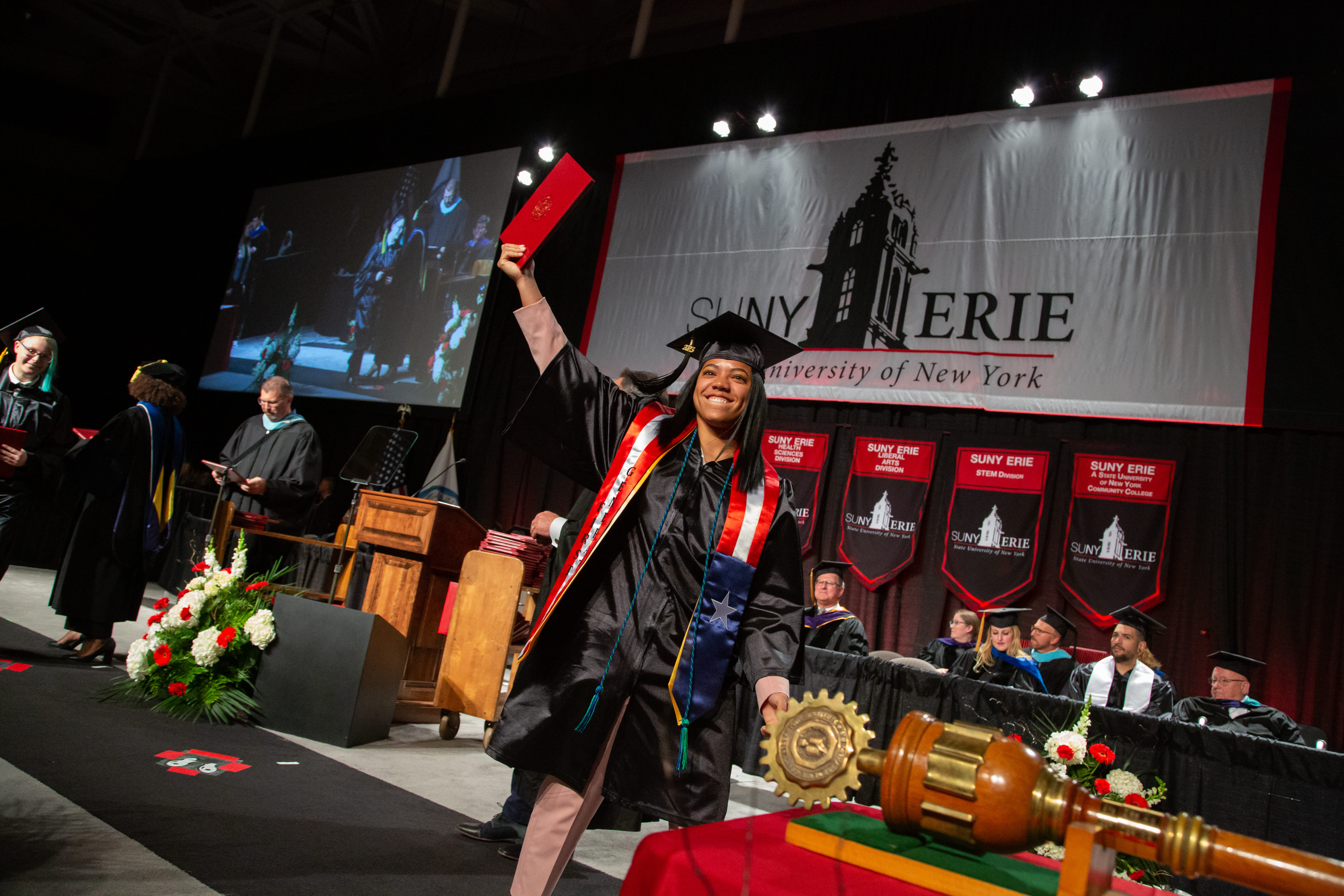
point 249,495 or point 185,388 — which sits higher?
point 185,388

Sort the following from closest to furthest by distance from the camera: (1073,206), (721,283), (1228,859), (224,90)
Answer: (1228,859), (1073,206), (721,283), (224,90)

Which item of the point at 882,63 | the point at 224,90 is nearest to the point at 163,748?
the point at 882,63

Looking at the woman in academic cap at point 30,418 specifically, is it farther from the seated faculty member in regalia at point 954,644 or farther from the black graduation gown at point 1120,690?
the black graduation gown at point 1120,690

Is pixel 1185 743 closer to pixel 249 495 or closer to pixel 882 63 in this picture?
pixel 249 495

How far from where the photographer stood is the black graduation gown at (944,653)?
648 centimetres

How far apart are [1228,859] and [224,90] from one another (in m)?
18.1

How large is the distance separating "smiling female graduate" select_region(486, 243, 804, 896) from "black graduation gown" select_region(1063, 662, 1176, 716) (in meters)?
3.97

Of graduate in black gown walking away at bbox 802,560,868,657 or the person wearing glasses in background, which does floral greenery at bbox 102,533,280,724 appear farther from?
graduate in black gown walking away at bbox 802,560,868,657

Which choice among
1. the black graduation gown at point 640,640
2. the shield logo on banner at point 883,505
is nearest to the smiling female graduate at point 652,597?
the black graduation gown at point 640,640

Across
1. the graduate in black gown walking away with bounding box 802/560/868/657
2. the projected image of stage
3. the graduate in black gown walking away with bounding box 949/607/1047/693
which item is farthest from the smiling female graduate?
the projected image of stage

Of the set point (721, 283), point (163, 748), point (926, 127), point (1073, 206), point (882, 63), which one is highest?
point (882, 63)

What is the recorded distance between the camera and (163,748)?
10.7ft

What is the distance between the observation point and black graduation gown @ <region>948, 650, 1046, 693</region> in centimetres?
568

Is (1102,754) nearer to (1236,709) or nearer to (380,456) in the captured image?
(1236,709)
